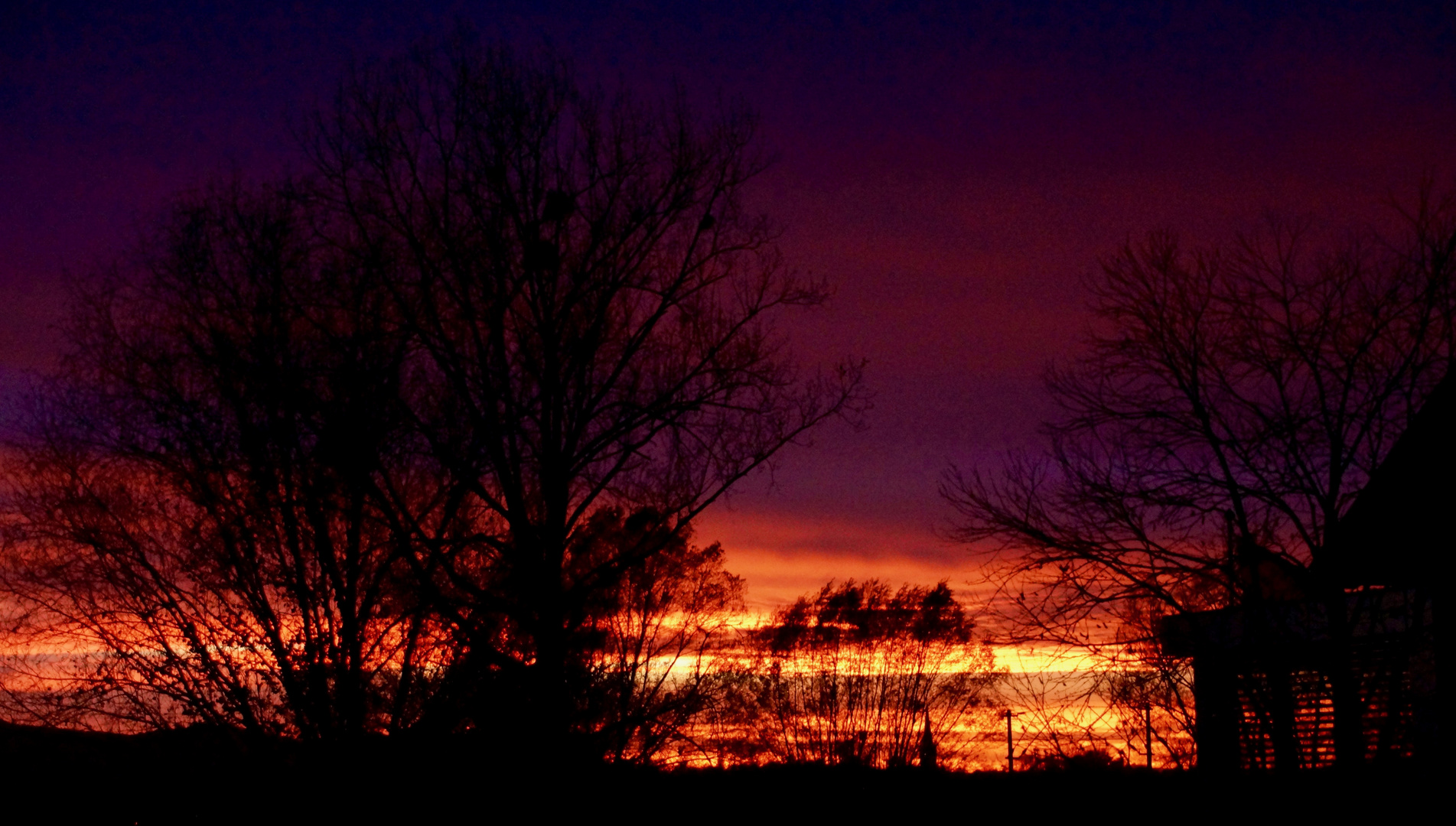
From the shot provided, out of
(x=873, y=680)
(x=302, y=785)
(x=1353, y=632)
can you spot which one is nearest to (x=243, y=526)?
(x=302, y=785)

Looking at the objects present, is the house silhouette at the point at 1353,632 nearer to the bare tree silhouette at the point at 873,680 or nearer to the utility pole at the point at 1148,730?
the utility pole at the point at 1148,730

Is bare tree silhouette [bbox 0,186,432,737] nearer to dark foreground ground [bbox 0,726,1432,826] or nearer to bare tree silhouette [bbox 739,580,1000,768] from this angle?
dark foreground ground [bbox 0,726,1432,826]

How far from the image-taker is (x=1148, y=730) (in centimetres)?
1403

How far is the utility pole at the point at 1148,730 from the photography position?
1383 cm

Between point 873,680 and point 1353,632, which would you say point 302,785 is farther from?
→ point 873,680

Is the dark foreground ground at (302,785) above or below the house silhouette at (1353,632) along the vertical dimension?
below


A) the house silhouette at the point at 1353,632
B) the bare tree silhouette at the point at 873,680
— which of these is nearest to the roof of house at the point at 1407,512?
the house silhouette at the point at 1353,632

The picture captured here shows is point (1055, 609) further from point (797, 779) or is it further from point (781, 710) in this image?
point (781, 710)

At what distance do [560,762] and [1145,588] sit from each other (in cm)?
860

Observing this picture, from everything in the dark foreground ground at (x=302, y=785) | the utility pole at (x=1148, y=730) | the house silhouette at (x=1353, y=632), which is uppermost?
the house silhouette at (x=1353, y=632)

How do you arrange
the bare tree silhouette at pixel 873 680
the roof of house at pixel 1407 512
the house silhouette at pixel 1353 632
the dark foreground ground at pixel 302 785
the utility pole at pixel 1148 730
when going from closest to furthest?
the roof of house at pixel 1407 512 < the house silhouette at pixel 1353 632 < the utility pole at pixel 1148 730 < the dark foreground ground at pixel 302 785 < the bare tree silhouette at pixel 873 680

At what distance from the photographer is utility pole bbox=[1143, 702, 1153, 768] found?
13830 millimetres

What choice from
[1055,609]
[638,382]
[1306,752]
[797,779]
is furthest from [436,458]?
[797,779]

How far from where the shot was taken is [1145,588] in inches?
501
